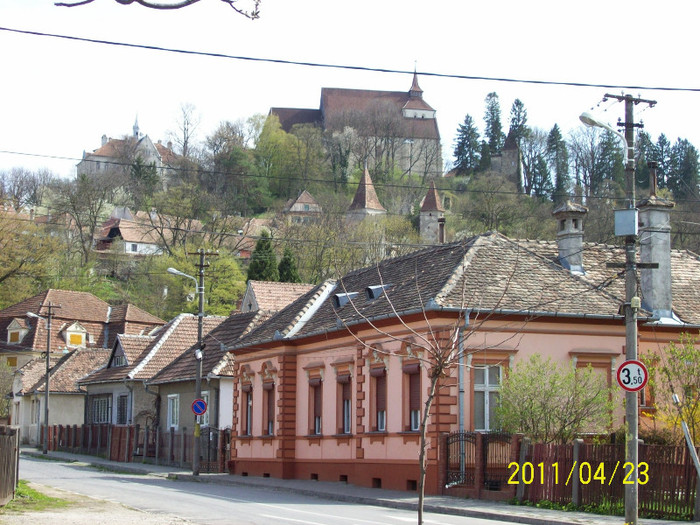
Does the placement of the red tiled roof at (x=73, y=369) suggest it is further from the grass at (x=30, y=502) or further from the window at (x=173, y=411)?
the grass at (x=30, y=502)

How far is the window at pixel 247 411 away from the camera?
122 ft

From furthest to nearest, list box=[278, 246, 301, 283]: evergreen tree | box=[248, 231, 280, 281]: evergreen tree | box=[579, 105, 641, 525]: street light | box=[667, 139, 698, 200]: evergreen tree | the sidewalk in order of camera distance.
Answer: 1. box=[667, 139, 698, 200]: evergreen tree
2. box=[248, 231, 280, 281]: evergreen tree
3. box=[278, 246, 301, 283]: evergreen tree
4. the sidewalk
5. box=[579, 105, 641, 525]: street light

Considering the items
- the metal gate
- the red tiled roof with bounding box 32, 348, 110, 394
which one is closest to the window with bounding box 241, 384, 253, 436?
the metal gate

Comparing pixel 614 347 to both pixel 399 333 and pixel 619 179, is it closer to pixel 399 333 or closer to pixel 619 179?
pixel 399 333

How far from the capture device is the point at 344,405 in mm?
31469

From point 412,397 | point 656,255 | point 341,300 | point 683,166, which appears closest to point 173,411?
point 341,300

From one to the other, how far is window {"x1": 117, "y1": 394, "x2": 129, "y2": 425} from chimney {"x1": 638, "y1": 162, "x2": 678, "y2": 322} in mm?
28978

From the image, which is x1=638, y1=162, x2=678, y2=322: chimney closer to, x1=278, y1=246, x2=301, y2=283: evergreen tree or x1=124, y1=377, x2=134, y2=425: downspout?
x1=124, y1=377, x2=134, y2=425: downspout

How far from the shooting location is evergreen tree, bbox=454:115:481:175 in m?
141

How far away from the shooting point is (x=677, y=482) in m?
20.1

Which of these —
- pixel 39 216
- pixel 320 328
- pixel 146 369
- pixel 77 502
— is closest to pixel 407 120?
pixel 39 216

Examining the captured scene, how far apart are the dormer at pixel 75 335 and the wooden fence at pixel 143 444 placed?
46.9 ft

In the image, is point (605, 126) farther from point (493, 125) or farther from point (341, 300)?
point (493, 125)

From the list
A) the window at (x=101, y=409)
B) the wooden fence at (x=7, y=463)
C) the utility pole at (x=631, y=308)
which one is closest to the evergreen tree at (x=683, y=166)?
the window at (x=101, y=409)
